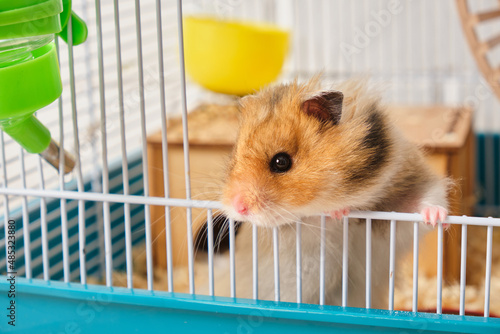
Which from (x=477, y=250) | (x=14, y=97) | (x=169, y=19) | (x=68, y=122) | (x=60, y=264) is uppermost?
(x=169, y=19)

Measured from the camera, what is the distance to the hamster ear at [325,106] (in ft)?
3.03

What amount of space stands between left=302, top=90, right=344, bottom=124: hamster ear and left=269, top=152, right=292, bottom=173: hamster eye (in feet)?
0.25

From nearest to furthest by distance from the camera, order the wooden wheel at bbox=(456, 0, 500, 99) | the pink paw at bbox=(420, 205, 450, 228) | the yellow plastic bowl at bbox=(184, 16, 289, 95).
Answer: the pink paw at bbox=(420, 205, 450, 228), the wooden wheel at bbox=(456, 0, 500, 99), the yellow plastic bowl at bbox=(184, 16, 289, 95)

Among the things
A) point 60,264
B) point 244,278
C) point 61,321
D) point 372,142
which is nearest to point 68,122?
point 60,264

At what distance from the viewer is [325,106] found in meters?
0.94

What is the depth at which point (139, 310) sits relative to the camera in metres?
0.91

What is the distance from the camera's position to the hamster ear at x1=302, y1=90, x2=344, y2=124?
3.03 feet

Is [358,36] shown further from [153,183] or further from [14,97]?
[14,97]

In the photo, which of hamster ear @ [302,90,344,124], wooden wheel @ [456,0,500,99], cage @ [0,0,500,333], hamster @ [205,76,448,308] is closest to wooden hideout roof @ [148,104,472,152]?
cage @ [0,0,500,333]

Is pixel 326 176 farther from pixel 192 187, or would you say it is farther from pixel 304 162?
pixel 192 187

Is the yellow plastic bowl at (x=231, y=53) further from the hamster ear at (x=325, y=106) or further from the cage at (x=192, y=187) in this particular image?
the hamster ear at (x=325, y=106)

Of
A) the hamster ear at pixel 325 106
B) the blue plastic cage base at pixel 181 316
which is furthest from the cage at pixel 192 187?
the hamster ear at pixel 325 106

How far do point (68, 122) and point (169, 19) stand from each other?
61 centimetres

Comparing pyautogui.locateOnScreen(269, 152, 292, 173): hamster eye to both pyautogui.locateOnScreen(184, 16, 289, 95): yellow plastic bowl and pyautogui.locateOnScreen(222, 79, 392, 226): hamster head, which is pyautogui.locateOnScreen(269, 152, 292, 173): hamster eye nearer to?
pyautogui.locateOnScreen(222, 79, 392, 226): hamster head
